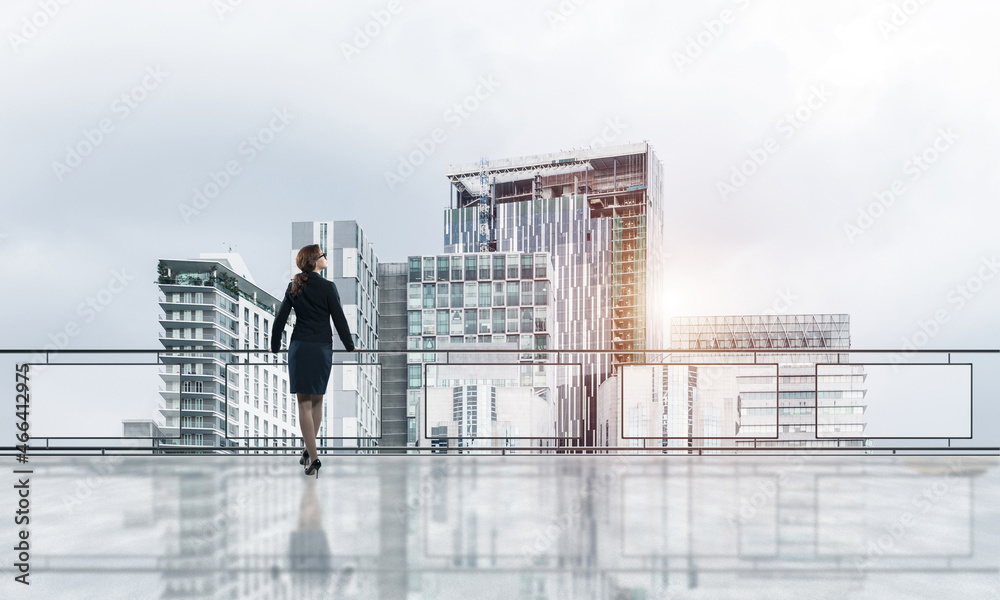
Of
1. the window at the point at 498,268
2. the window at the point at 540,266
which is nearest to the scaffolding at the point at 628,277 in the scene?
the window at the point at 540,266

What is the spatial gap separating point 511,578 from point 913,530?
255cm

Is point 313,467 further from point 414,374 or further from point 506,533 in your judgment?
point 414,374

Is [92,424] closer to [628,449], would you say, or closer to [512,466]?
[512,466]

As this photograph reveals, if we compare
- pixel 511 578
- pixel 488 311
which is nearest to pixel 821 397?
pixel 511 578

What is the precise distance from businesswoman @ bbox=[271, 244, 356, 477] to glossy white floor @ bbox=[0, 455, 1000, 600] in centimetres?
75

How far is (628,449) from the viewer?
326 inches

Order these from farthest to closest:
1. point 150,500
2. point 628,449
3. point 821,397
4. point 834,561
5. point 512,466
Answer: point 821,397, point 628,449, point 512,466, point 150,500, point 834,561

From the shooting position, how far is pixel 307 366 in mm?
5945

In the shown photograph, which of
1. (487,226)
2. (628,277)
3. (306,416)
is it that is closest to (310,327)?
(306,416)

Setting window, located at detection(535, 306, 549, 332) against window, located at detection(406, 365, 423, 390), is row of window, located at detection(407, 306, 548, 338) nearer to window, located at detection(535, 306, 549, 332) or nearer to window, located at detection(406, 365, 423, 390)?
window, located at detection(535, 306, 549, 332)

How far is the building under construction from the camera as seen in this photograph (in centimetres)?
13500

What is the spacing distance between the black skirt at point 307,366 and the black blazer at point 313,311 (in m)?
0.06

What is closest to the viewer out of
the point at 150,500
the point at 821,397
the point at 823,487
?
the point at 150,500

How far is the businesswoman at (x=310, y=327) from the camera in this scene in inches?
231
